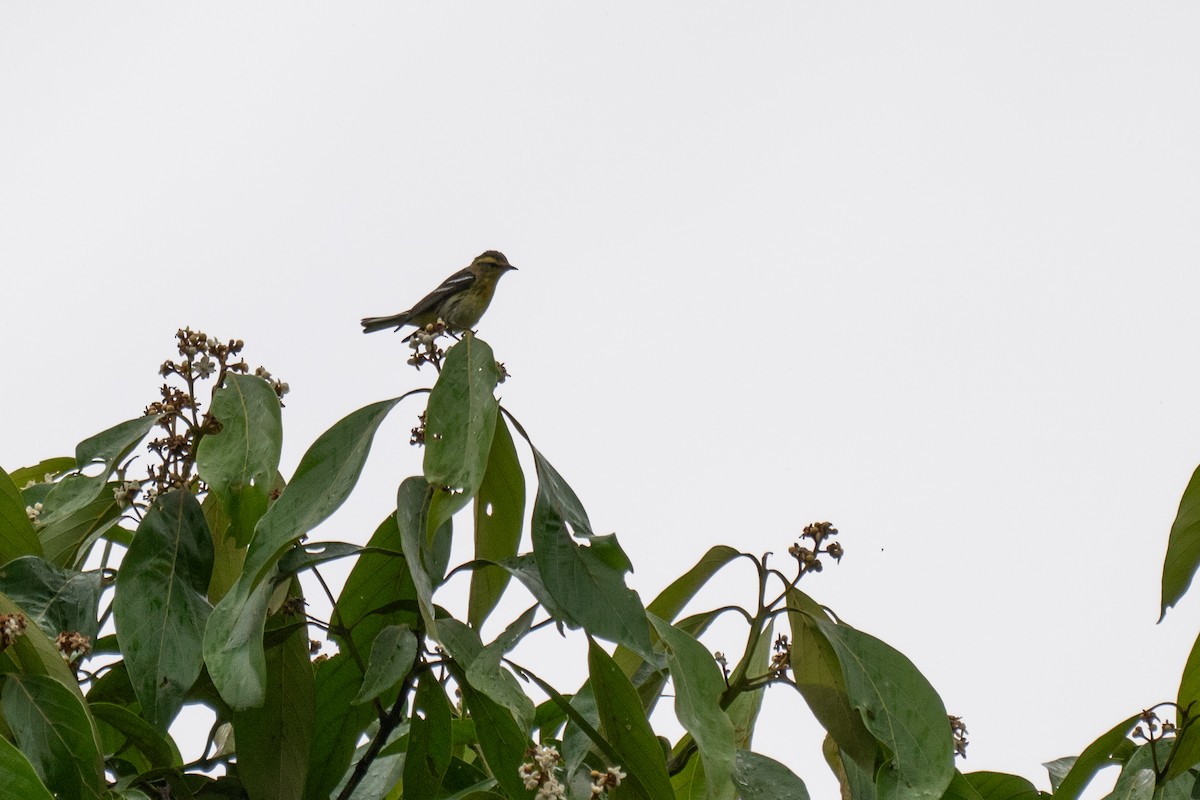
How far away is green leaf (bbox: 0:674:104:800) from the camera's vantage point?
8.25 feet

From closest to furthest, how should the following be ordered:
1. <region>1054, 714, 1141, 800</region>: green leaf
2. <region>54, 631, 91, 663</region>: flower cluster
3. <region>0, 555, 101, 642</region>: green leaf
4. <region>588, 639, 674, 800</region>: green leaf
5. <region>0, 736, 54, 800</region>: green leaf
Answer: <region>0, 736, 54, 800</region>: green leaf < <region>588, 639, 674, 800</region>: green leaf < <region>54, 631, 91, 663</region>: flower cluster < <region>0, 555, 101, 642</region>: green leaf < <region>1054, 714, 1141, 800</region>: green leaf

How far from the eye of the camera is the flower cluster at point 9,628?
2.51 meters

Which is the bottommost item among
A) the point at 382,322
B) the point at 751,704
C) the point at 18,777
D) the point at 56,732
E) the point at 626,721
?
the point at 18,777

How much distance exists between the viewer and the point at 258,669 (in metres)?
2.46

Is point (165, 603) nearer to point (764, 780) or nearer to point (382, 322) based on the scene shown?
point (764, 780)

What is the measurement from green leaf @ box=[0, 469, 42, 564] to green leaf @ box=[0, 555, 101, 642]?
0.31 feet

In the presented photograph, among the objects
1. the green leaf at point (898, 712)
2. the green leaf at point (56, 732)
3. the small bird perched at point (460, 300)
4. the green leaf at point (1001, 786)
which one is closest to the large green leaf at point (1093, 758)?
the green leaf at point (1001, 786)

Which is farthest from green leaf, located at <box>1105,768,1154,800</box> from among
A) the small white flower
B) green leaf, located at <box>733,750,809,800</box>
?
the small white flower

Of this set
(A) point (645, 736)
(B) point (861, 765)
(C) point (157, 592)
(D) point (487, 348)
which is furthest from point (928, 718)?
(C) point (157, 592)

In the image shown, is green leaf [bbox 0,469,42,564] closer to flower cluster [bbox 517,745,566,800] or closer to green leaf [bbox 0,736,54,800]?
green leaf [bbox 0,736,54,800]

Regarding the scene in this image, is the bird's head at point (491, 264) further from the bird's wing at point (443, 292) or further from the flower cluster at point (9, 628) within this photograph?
the flower cluster at point (9, 628)

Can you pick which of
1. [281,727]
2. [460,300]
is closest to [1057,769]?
[281,727]

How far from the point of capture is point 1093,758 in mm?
3131

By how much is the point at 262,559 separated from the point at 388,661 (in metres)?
0.32
